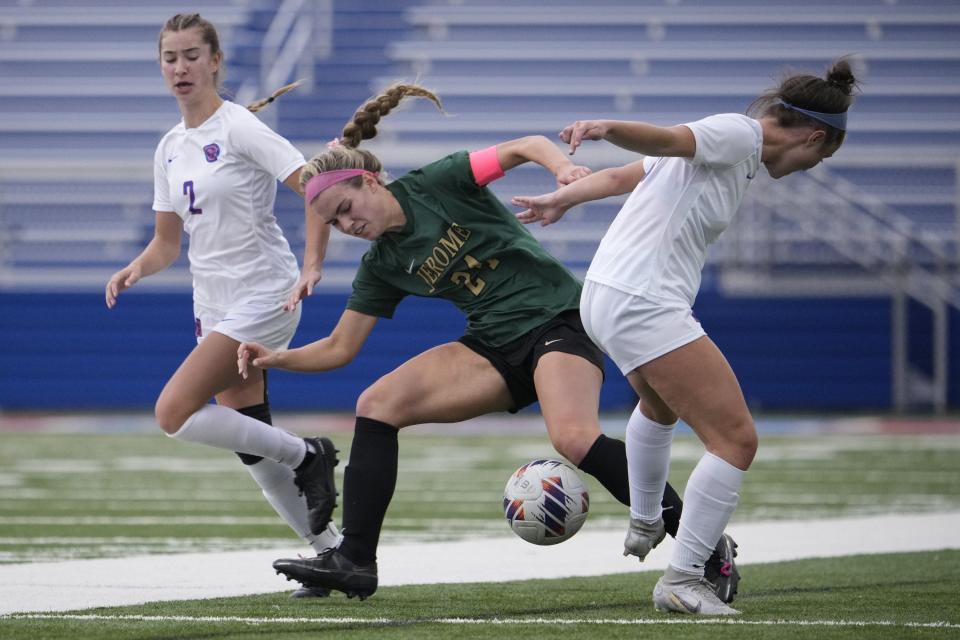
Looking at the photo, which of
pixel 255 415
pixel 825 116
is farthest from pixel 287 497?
pixel 825 116

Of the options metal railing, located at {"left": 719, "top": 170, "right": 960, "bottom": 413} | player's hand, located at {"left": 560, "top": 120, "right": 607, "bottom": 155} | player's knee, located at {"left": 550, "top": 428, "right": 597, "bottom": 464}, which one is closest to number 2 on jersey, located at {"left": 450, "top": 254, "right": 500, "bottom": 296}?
player's knee, located at {"left": 550, "top": 428, "right": 597, "bottom": 464}

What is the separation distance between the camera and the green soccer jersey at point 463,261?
4953 millimetres

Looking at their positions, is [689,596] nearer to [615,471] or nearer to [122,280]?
[615,471]

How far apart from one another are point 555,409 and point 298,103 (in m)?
16.3

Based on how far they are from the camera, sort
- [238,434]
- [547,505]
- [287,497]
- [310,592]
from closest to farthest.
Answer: [547,505], [310,592], [238,434], [287,497]

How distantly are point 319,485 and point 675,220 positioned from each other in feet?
5.69

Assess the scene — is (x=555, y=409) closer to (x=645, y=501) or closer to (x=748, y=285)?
(x=645, y=501)

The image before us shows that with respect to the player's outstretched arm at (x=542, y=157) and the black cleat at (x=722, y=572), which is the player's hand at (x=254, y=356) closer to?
the player's outstretched arm at (x=542, y=157)

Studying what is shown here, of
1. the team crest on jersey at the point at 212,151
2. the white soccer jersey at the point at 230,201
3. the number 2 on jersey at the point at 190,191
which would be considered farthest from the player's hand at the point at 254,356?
the team crest on jersey at the point at 212,151

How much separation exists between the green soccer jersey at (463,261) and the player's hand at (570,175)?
619mm

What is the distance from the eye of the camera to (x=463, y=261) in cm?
498

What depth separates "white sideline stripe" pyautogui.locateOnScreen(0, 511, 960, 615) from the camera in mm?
5148

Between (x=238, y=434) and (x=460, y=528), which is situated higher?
(x=238, y=434)

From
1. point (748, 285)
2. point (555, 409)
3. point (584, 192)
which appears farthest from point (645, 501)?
point (748, 285)
